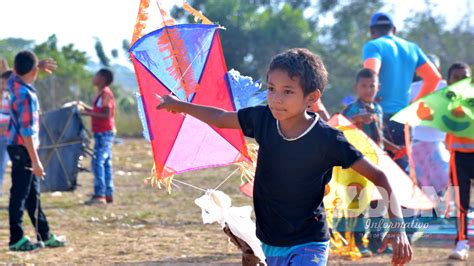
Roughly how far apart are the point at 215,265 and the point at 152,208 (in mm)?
4129

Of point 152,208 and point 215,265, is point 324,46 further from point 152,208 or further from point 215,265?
point 215,265

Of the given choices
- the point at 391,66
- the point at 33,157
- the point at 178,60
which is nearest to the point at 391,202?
the point at 178,60

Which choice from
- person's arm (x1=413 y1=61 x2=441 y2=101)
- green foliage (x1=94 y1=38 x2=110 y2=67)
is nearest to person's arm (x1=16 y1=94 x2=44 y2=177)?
person's arm (x1=413 y1=61 x2=441 y2=101)

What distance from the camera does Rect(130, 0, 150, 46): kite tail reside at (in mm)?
5031

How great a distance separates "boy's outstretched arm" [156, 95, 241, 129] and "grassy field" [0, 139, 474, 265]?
1779 millimetres

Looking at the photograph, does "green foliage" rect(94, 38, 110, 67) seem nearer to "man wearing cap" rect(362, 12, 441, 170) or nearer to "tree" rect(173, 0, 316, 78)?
"tree" rect(173, 0, 316, 78)

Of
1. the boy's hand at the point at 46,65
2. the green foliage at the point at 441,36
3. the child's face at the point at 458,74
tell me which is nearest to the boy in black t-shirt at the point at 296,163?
the boy's hand at the point at 46,65

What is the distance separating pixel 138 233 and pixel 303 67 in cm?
501

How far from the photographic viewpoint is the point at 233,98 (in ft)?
17.1

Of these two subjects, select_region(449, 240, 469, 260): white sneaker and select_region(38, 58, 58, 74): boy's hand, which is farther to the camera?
select_region(38, 58, 58, 74): boy's hand

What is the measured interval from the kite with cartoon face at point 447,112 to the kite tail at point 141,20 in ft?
9.78

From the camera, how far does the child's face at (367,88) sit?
24.7 ft

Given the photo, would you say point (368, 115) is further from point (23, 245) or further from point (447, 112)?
point (23, 245)

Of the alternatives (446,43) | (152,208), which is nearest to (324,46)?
(446,43)
